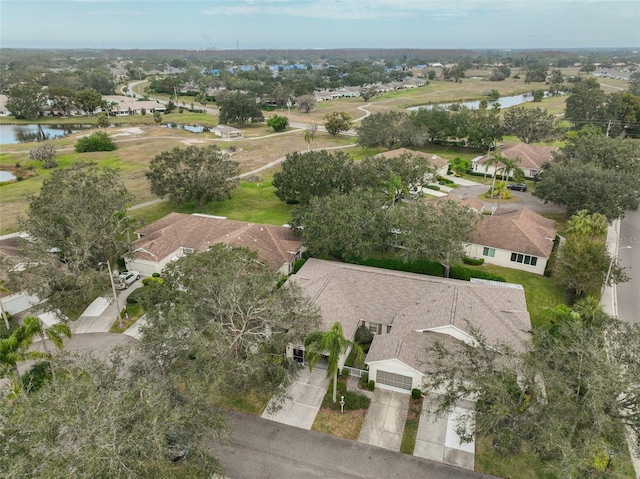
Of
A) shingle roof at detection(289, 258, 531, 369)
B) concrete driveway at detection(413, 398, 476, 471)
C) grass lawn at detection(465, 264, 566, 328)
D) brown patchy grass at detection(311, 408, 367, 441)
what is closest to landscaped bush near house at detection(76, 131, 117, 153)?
shingle roof at detection(289, 258, 531, 369)

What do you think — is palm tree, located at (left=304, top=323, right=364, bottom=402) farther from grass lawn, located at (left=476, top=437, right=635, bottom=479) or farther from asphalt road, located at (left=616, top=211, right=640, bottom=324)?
asphalt road, located at (left=616, top=211, right=640, bottom=324)

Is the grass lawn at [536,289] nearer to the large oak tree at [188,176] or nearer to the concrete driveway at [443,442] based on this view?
the concrete driveway at [443,442]

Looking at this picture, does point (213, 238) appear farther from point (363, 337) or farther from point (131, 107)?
point (131, 107)

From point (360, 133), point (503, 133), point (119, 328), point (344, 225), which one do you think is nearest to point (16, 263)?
point (119, 328)

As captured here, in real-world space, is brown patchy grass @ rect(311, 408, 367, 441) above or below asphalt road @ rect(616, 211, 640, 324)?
below

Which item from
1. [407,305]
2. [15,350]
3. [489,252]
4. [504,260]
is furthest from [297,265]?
[15,350]
